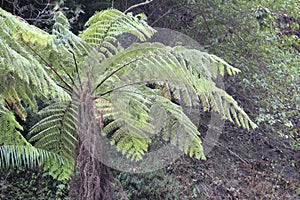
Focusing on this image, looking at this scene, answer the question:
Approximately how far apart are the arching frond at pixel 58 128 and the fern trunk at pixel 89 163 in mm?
399

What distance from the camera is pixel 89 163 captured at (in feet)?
7.98

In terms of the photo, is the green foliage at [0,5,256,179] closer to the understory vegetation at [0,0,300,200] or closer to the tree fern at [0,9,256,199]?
the tree fern at [0,9,256,199]

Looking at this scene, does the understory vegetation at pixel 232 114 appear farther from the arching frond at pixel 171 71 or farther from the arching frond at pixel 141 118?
the arching frond at pixel 171 71

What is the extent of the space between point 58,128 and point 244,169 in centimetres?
372

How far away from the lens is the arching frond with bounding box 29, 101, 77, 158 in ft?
9.61

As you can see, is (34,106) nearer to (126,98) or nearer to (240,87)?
(126,98)

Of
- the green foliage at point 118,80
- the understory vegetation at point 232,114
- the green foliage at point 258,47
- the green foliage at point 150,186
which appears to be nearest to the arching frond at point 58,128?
the green foliage at point 118,80

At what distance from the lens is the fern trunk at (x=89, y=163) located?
2.41 m

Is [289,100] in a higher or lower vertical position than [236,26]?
lower

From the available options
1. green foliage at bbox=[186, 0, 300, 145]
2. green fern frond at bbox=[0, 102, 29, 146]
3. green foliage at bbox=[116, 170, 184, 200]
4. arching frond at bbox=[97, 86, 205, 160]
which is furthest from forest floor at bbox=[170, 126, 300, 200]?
green fern frond at bbox=[0, 102, 29, 146]

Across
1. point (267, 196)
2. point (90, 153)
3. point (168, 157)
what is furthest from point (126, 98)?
point (267, 196)

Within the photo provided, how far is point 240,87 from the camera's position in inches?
243

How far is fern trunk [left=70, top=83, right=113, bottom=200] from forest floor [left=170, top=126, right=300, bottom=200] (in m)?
2.90

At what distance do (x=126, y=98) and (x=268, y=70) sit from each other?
3169mm
